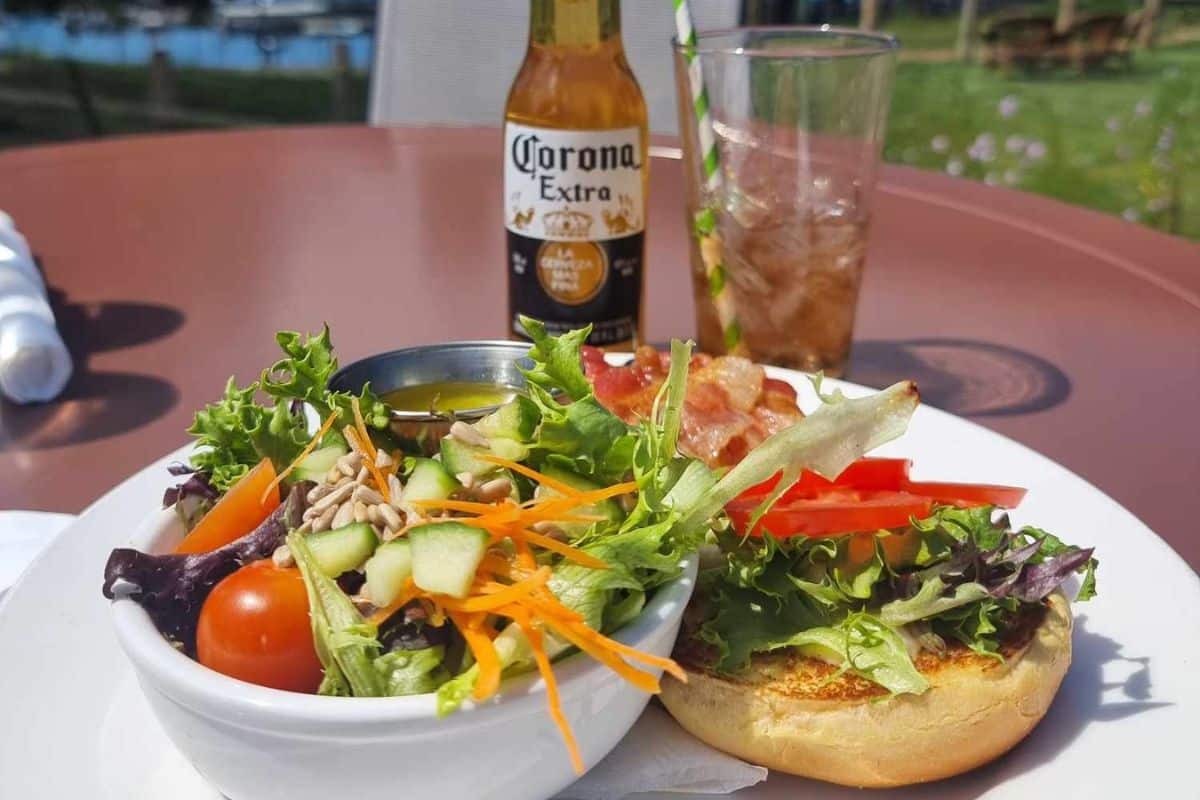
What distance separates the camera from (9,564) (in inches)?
61.9

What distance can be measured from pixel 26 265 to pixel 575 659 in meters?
1.63

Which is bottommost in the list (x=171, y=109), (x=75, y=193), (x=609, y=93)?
(x=171, y=109)

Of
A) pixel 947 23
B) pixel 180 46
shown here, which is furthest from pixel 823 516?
pixel 180 46

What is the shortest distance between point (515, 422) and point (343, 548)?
262mm

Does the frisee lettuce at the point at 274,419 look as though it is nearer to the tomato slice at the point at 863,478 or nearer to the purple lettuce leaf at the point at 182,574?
the purple lettuce leaf at the point at 182,574

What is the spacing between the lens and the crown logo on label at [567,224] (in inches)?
80.8

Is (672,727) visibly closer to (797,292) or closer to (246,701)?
(246,701)

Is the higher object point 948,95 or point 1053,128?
point 948,95

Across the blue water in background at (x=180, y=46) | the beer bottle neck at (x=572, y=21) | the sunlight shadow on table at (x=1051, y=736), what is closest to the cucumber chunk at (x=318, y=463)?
the sunlight shadow on table at (x=1051, y=736)

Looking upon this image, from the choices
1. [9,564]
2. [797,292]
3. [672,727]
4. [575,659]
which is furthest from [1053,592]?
[9,564]

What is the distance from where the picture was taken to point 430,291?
263 centimetres

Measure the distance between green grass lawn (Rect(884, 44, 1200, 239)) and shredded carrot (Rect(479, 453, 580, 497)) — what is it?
6.12 m

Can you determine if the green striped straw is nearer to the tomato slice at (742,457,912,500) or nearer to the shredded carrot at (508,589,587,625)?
the tomato slice at (742,457,912,500)

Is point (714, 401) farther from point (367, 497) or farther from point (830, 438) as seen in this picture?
point (367, 497)
